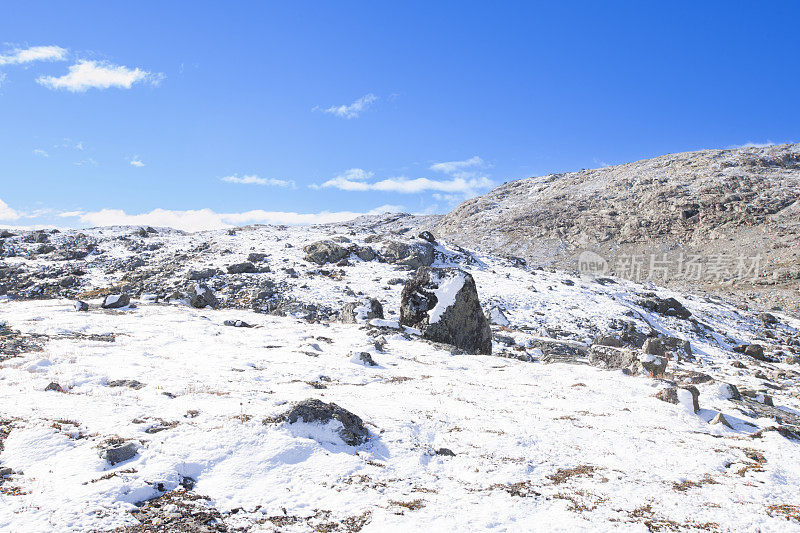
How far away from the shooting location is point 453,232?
95.0 m

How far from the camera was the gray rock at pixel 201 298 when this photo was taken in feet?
81.7

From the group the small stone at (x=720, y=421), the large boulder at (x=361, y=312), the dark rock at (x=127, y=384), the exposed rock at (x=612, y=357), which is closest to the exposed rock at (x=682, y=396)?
the small stone at (x=720, y=421)

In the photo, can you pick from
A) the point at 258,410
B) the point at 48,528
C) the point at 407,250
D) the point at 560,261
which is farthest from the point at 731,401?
the point at 560,261

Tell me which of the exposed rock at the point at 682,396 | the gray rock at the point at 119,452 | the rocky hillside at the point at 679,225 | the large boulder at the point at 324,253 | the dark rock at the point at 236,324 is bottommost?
the dark rock at the point at 236,324

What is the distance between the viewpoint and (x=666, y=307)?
3177cm

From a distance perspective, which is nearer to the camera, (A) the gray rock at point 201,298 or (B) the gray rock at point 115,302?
(B) the gray rock at point 115,302

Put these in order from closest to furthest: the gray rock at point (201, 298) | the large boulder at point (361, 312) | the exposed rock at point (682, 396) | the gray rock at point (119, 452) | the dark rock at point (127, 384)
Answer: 1. the gray rock at point (119, 452)
2. the dark rock at point (127, 384)
3. the exposed rock at point (682, 396)
4. the large boulder at point (361, 312)
5. the gray rock at point (201, 298)

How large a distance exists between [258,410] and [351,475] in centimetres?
269

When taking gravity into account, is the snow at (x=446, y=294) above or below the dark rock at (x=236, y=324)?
above

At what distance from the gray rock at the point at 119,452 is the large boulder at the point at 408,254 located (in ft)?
97.2

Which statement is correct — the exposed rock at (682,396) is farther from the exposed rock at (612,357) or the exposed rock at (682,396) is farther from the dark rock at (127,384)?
the dark rock at (127,384)

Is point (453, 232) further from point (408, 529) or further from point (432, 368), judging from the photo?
point (408, 529)

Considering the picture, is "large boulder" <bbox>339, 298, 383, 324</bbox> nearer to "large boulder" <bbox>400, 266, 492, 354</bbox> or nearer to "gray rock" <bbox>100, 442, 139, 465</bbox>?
"large boulder" <bbox>400, 266, 492, 354</bbox>

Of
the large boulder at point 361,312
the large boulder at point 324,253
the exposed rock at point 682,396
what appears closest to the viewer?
the exposed rock at point 682,396
